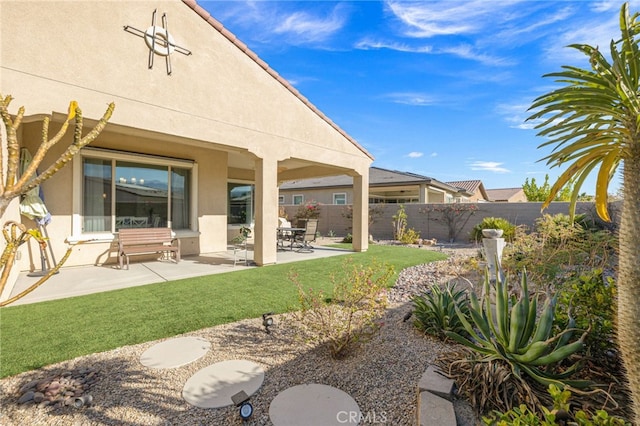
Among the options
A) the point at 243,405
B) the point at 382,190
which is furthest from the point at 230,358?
the point at 382,190

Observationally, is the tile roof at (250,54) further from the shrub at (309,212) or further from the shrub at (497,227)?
the shrub at (309,212)

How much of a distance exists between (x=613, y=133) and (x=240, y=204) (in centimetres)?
1331

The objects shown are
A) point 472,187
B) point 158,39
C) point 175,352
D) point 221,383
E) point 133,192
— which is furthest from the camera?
point 472,187

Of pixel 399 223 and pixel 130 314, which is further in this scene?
pixel 399 223

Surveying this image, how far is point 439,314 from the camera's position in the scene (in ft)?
13.0

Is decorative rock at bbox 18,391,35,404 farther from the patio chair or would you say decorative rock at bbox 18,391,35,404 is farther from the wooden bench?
the patio chair

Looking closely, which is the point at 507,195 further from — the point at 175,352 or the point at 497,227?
the point at 175,352

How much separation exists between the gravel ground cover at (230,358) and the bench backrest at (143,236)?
519 cm

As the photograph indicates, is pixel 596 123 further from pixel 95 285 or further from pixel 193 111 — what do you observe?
pixel 95 285

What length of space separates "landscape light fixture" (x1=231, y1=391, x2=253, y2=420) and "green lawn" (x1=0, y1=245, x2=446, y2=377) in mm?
2084

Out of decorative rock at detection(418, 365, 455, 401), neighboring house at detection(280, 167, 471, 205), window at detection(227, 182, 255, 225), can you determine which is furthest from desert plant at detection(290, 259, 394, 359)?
neighboring house at detection(280, 167, 471, 205)

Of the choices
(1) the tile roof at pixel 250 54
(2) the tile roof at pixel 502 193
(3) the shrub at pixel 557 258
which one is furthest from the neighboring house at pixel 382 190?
(2) the tile roof at pixel 502 193

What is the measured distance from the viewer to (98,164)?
27.0 feet

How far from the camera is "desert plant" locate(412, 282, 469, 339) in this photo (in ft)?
12.6
